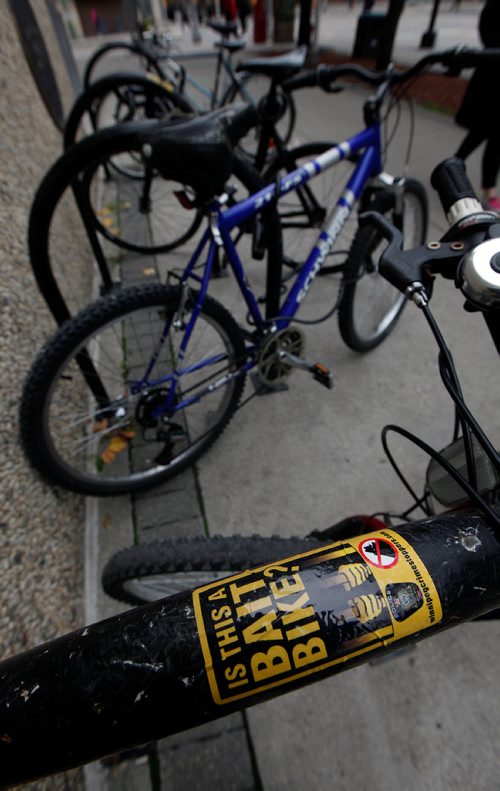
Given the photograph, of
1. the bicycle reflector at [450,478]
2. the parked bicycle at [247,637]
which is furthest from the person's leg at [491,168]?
the parked bicycle at [247,637]

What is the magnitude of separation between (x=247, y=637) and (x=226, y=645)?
28 millimetres

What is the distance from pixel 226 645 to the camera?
541 mm

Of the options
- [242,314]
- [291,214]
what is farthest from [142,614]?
[291,214]

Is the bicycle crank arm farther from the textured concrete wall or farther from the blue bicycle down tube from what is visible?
the textured concrete wall

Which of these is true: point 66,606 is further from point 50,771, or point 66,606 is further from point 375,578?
point 375,578

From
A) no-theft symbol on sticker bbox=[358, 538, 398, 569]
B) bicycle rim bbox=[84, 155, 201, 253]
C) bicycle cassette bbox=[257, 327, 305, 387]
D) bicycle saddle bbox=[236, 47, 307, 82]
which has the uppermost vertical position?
bicycle saddle bbox=[236, 47, 307, 82]

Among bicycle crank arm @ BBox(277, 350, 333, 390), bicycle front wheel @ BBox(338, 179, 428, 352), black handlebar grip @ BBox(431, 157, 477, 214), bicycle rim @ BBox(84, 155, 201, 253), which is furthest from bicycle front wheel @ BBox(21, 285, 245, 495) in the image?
bicycle rim @ BBox(84, 155, 201, 253)

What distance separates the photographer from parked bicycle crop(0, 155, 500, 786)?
52cm

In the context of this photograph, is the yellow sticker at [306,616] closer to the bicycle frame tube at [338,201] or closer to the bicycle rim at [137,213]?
the bicycle frame tube at [338,201]

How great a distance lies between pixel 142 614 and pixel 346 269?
1.93 metres

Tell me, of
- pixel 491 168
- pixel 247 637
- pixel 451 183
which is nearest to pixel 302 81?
pixel 451 183

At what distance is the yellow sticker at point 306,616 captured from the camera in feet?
1.78

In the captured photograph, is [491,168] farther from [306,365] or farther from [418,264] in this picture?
[418,264]

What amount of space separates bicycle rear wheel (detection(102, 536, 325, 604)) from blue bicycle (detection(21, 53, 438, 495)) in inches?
20.1
